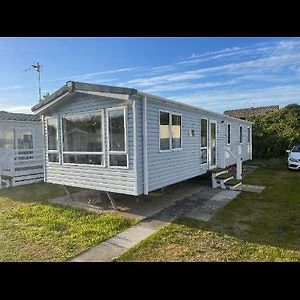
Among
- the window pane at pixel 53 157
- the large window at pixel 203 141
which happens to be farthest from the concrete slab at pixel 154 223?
the large window at pixel 203 141

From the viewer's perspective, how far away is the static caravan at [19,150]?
11.4 meters

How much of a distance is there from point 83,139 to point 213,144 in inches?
233

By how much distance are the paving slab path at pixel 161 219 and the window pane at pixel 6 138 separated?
1003 centimetres

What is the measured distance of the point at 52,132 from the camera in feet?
28.1

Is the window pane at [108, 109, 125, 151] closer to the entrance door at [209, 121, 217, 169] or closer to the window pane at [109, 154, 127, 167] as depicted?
the window pane at [109, 154, 127, 167]

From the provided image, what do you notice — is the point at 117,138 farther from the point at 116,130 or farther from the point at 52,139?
the point at 52,139

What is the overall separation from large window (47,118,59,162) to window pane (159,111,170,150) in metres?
3.35

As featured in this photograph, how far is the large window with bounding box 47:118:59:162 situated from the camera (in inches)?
330

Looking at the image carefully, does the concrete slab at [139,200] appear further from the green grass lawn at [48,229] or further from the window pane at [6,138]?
the window pane at [6,138]

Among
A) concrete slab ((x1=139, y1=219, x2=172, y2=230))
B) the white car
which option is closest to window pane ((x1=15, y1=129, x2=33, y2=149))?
concrete slab ((x1=139, y1=219, x2=172, y2=230))

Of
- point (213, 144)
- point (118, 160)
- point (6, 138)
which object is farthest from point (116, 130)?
point (6, 138)
